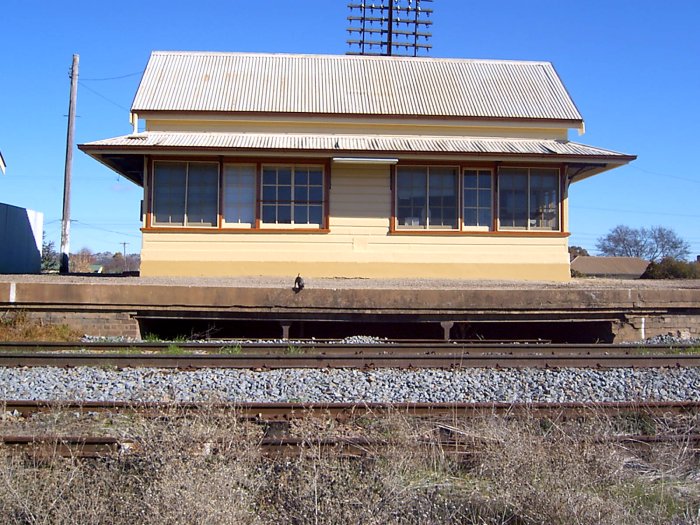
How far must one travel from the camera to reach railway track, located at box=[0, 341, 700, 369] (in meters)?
8.87

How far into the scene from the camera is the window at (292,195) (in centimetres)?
1636

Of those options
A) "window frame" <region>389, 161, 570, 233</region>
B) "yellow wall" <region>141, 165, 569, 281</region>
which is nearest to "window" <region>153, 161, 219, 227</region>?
"yellow wall" <region>141, 165, 569, 281</region>

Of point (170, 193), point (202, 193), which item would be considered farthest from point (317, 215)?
point (170, 193)

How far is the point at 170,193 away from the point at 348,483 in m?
13.2

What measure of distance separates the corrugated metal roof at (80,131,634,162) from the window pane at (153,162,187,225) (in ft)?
2.23

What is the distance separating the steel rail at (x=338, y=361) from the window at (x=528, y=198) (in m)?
7.82

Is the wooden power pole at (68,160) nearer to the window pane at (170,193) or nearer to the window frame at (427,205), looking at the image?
the window pane at (170,193)

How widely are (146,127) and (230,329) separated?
7.68 meters

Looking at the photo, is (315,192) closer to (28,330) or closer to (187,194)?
(187,194)

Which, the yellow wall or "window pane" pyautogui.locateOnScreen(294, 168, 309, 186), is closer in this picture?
the yellow wall

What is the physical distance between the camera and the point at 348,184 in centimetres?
1650

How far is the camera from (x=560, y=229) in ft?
55.6

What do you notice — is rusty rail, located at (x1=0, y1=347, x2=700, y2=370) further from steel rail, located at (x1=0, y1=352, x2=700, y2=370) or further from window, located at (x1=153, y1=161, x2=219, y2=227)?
window, located at (x1=153, y1=161, x2=219, y2=227)

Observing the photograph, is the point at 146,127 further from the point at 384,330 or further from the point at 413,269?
the point at 384,330
